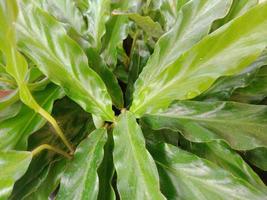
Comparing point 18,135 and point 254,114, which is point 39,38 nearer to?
point 18,135

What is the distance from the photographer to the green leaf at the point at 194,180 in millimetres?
547

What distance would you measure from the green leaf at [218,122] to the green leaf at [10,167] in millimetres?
226

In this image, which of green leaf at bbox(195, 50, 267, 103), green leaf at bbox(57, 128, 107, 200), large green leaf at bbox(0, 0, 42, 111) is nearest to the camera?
large green leaf at bbox(0, 0, 42, 111)

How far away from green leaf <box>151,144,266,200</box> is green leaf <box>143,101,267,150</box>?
0.04 meters

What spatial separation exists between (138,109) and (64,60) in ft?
0.50

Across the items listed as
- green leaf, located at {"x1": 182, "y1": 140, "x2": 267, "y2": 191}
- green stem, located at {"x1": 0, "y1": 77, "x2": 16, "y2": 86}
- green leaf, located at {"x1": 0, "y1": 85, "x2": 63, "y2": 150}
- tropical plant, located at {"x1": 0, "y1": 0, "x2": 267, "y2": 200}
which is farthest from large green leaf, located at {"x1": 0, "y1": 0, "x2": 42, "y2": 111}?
green leaf, located at {"x1": 182, "y1": 140, "x2": 267, "y2": 191}

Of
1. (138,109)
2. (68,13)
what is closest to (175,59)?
(138,109)

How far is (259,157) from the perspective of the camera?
26.2 inches

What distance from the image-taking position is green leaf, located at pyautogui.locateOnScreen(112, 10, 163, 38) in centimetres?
67

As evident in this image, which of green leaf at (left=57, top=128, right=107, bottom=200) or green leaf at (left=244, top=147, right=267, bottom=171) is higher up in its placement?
green leaf at (left=57, top=128, right=107, bottom=200)

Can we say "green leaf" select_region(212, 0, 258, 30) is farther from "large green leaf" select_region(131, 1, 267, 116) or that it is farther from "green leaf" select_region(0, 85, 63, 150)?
"green leaf" select_region(0, 85, 63, 150)

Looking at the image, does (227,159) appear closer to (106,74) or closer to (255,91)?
(255,91)

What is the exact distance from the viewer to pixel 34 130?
2.13 feet

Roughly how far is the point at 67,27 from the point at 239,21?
360 millimetres
